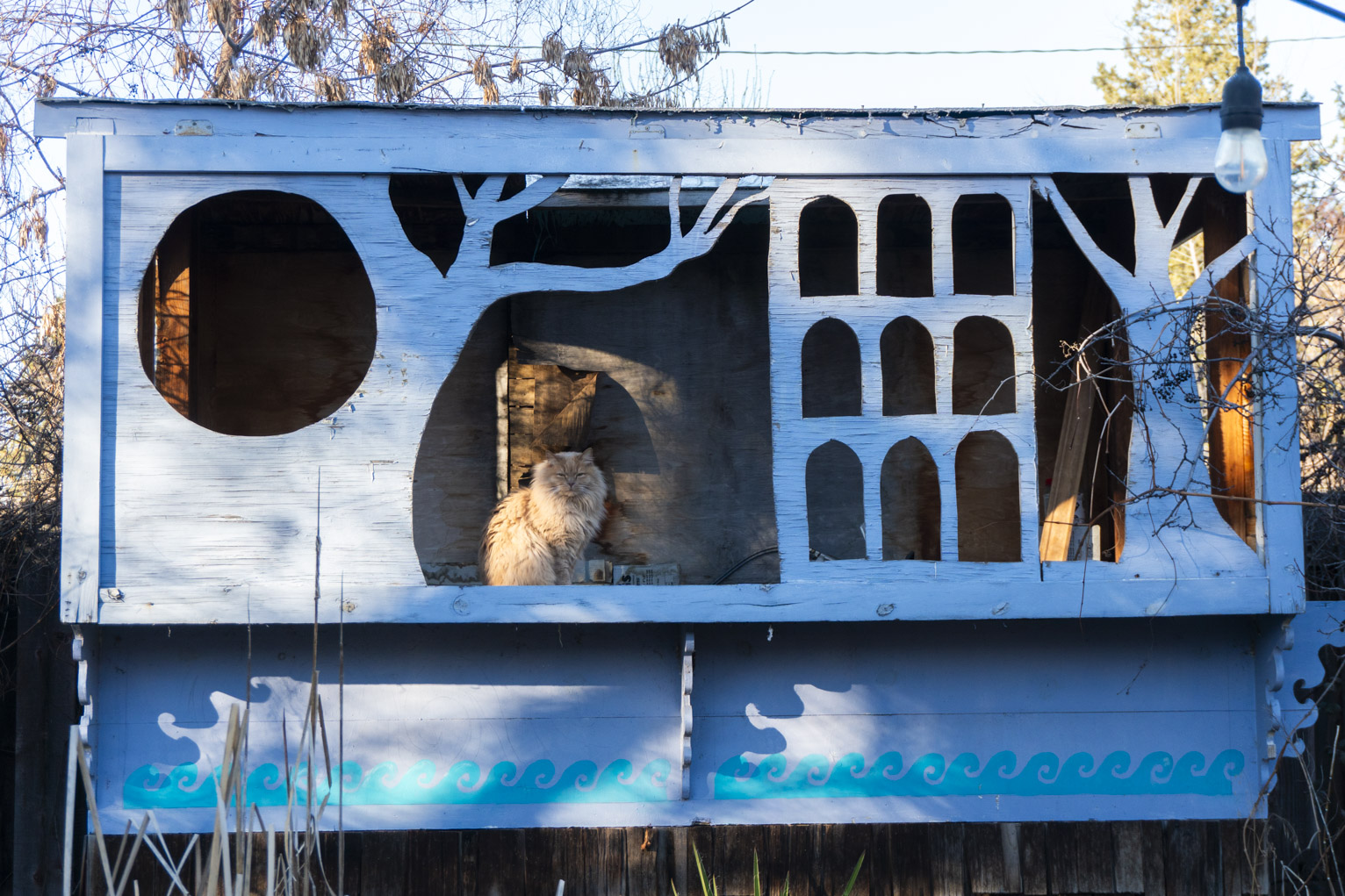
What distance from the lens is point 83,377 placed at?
3.46 metres

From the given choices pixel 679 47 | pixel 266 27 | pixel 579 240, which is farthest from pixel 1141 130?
pixel 266 27

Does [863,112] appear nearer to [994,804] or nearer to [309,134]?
[309,134]

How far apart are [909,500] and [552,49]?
197 inches

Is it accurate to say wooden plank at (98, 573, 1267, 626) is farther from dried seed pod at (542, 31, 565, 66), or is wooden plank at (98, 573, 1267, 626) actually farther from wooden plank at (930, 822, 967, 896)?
dried seed pod at (542, 31, 565, 66)

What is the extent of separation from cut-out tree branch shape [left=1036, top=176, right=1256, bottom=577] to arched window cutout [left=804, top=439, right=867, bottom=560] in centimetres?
156

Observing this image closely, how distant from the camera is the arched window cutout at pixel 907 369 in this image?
197 inches

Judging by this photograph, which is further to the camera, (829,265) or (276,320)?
(829,265)

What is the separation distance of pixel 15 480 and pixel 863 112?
430 centimetres

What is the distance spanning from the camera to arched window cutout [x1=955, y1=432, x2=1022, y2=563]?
496 centimetres

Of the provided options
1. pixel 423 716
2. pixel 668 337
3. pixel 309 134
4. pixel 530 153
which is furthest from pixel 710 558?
pixel 309 134

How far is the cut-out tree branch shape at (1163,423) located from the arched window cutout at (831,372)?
5.17ft

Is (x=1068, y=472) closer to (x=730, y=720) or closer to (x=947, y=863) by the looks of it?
(x=947, y=863)

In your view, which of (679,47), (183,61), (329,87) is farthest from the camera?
(183,61)

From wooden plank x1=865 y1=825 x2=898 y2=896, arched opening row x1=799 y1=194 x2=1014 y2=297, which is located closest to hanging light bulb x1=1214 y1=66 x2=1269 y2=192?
arched opening row x1=799 y1=194 x2=1014 y2=297
